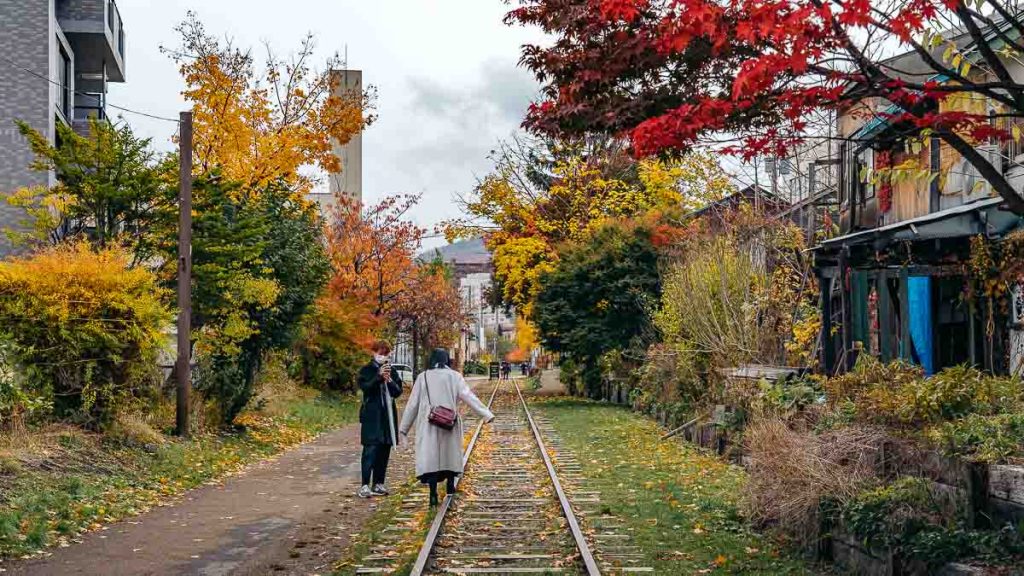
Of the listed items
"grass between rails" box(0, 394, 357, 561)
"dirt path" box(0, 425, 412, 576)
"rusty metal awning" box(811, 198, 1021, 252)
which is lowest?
"dirt path" box(0, 425, 412, 576)

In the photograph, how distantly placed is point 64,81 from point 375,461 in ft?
70.2

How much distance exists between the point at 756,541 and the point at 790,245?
15.0 m

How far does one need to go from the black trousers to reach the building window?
19.4m

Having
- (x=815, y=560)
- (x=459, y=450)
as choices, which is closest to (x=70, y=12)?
(x=459, y=450)

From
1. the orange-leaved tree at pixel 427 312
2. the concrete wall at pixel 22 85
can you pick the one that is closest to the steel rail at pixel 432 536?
the concrete wall at pixel 22 85

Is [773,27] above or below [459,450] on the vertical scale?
above

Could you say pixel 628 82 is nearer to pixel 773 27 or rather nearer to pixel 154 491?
pixel 773 27

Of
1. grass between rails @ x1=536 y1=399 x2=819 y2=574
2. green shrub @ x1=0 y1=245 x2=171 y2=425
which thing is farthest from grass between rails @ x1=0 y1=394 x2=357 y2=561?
grass between rails @ x1=536 y1=399 x2=819 y2=574

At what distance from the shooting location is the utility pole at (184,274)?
1998 centimetres

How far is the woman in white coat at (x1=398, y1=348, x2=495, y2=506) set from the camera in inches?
523

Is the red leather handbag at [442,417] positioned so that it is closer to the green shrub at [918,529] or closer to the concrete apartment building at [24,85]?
the green shrub at [918,529]

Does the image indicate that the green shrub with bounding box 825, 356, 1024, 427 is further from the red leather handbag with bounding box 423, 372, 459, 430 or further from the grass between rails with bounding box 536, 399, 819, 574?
the red leather handbag with bounding box 423, 372, 459, 430

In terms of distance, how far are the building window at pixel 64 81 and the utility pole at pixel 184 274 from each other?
38.3 ft

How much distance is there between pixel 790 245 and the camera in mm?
25078
